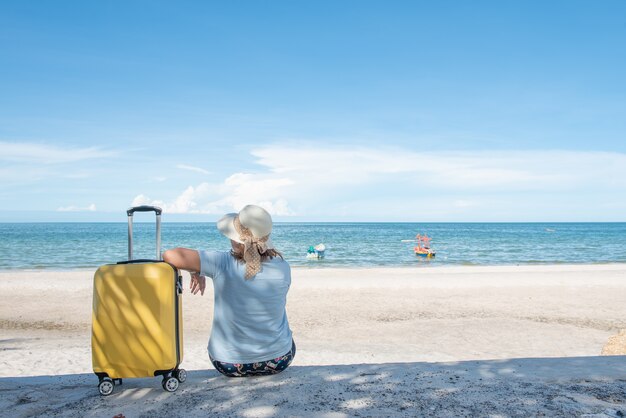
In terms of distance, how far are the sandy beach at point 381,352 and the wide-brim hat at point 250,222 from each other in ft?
3.61

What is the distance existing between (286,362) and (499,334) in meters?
7.02

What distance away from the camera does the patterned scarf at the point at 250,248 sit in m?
3.73

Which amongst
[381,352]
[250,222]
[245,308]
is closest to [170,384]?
[245,308]

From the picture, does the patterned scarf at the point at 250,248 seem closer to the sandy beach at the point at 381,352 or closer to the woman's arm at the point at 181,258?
the woman's arm at the point at 181,258

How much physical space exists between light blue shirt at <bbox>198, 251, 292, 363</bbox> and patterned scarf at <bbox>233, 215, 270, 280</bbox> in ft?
0.16

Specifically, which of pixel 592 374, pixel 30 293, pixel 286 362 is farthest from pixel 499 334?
pixel 30 293

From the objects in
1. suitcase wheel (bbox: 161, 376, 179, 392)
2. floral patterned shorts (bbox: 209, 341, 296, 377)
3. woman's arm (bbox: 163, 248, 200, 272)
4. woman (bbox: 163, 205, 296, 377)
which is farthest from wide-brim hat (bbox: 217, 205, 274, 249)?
suitcase wheel (bbox: 161, 376, 179, 392)

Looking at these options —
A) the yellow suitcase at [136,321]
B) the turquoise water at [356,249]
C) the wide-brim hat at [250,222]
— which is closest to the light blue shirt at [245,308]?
the wide-brim hat at [250,222]

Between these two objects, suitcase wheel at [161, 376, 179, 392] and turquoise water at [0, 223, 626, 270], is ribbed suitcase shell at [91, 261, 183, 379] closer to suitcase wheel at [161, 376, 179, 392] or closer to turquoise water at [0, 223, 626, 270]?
suitcase wheel at [161, 376, 179, 392]

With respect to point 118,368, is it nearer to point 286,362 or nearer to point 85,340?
point 286,362

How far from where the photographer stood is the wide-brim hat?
3674 millimetres

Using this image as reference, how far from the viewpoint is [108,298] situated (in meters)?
3.61

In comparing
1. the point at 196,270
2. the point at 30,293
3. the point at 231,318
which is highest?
the point at 196,270

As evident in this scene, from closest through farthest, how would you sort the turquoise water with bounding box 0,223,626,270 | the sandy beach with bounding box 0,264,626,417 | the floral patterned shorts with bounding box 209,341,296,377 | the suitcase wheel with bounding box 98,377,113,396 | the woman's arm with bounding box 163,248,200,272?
the sandy beach with bounding box 0,264,626,417 → the woman's arm with bounding box 163,248,200,272 → the suitcase wheel with bounding box 98,377,113,396 → the floral patterned shorts with bounding box 209,341,296,377 → the turquoise water with bounding box 0,223,626,270
